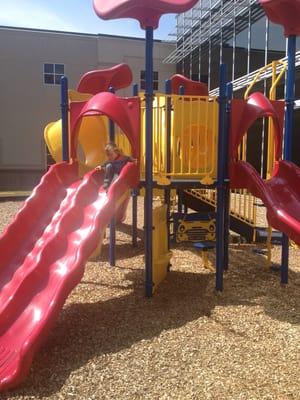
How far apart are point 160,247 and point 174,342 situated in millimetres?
2047

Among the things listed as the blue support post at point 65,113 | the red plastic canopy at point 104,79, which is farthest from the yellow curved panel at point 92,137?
the blue support post at point 65,113

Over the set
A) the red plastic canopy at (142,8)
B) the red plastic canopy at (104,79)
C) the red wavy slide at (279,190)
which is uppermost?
the red plastic canopy at (142,8)

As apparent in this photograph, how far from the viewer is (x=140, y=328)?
4.50 meters

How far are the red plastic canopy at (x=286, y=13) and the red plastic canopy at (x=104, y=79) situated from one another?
4.12 metres

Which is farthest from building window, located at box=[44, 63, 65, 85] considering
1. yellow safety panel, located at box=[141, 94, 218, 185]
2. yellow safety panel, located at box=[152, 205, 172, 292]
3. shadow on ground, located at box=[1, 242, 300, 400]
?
yellow safety panel, located at box=[152, 205, 172, 292]

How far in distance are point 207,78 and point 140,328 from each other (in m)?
18.3

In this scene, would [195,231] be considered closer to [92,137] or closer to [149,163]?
[149,163]

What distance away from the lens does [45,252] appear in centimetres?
461

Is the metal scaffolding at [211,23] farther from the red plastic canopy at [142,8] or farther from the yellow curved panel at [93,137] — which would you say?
the red plastic canopy at [142,8]

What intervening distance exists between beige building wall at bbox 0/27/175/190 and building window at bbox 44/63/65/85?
0.19 m

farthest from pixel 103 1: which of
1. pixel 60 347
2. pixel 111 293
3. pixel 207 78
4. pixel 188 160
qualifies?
pixel 207 78

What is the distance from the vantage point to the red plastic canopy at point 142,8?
16.4 ft

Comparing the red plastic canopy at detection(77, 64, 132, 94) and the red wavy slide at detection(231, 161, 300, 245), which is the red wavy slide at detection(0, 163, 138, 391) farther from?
the red plastic canopy at detection(77, 64, 132, 94)

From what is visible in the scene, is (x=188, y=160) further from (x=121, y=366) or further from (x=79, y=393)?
(x=79, y=393)
